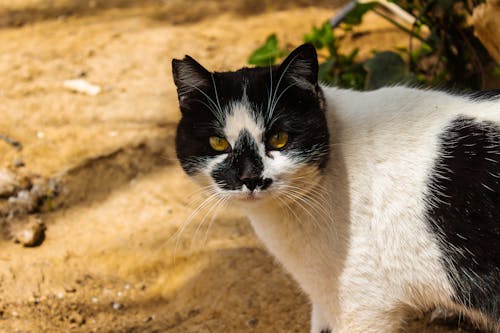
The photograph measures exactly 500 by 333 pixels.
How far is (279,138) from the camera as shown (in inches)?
77.8

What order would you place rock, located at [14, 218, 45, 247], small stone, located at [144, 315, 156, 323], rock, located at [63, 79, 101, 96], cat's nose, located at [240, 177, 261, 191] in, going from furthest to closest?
rock, located at [63, 79, 101, 96] → rock, located at [14, 218, 45, 247] → small stone, located at [144, 315, 156, 323] → cat's nose, located at [240, 177, 261, 191]

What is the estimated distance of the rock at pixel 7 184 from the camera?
3.31 m

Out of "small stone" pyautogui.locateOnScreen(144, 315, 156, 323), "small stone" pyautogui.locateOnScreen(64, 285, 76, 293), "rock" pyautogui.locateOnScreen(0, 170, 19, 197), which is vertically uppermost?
"rock" pyautogui.locateOnScreen(0, 170, 19, 197)

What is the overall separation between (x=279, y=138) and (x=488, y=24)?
4.76 ft

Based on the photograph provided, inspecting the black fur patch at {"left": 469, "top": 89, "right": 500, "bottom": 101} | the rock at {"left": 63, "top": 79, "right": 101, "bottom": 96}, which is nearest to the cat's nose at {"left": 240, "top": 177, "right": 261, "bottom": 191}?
the black fur patch at {"left": 469, "top": 89, "right": 500, "bottom": 101}

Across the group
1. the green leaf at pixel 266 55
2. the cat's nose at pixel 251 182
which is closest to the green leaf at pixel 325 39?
the green leaf at pixel 266 55

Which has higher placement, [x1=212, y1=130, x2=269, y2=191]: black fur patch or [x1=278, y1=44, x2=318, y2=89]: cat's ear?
[x1=278, y1=44, x2=318, y2=89]: cat's ear

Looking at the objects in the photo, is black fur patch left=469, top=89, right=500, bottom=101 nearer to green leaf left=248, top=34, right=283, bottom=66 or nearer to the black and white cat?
the black and white cat

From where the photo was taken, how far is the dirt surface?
2.77m

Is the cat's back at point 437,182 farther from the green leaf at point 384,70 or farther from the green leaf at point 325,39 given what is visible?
the green leaf at point 325,39

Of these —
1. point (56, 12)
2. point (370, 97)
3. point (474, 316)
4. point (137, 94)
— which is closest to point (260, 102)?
point (370, 97)

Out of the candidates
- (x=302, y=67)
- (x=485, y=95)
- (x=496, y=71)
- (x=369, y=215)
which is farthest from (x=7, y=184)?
(x=496, y=71)

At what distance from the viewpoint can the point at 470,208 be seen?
1.90 metres

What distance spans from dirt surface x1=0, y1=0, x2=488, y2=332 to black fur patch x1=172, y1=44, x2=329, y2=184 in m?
0.27
